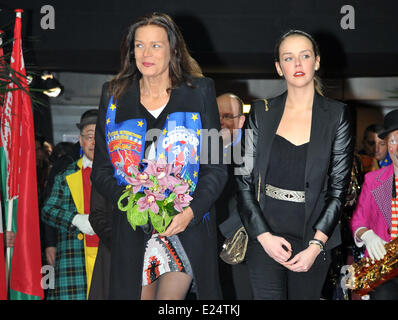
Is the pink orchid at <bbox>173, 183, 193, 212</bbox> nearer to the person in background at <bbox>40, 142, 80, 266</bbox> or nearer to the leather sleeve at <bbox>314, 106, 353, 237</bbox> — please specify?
the leather sleeve at <bbox>314, 106, 353, 237</bbox>

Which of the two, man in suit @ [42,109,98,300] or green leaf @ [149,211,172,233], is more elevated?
green leaf @ [149,211,172,233]

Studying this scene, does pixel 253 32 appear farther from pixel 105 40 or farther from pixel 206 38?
pixel 105 40

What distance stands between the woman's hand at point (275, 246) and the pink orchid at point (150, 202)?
57 cm

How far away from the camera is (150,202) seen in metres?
2.89

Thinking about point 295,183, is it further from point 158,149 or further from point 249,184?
point 158,149

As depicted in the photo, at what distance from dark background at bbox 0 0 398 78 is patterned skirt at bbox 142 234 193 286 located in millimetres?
4922

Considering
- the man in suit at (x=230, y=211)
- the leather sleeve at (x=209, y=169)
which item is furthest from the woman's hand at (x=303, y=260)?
the man in suit at (x=230, y=211)

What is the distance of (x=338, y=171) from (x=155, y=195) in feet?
3.06

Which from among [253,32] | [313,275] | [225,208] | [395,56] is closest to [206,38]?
[253,32]

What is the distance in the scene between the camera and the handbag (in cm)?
328

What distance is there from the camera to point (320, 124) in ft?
10.5

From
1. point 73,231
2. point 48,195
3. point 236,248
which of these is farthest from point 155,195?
point 48,195

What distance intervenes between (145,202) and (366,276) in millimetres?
1674

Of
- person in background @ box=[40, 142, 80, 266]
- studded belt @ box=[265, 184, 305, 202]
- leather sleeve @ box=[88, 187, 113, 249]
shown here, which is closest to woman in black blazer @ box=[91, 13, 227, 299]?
studded belt @ box=[265, 184, 305, 202]
